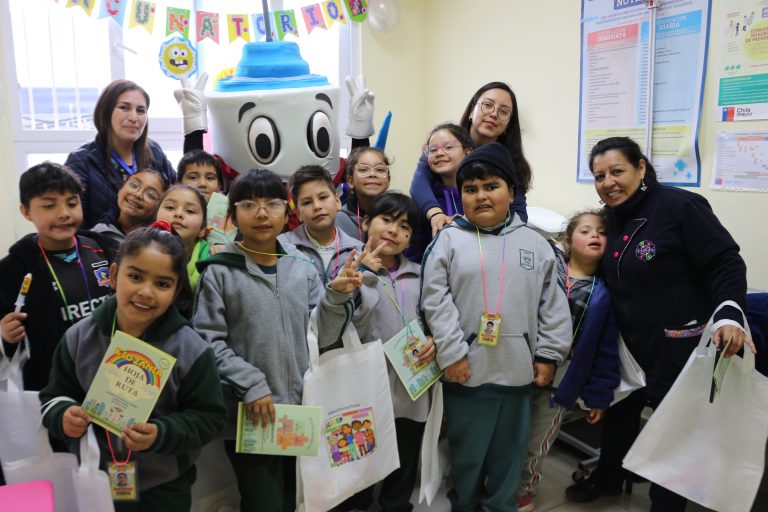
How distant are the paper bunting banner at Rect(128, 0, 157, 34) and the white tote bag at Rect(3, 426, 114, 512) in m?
2.15

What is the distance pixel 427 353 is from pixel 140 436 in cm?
80

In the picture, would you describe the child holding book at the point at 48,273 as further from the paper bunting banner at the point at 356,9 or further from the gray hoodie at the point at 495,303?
the paper bunting banner at the point at 356,9

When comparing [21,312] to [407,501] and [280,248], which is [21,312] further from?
[407,501]

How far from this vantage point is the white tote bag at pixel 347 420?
154 centimetres

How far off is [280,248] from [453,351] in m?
0.57

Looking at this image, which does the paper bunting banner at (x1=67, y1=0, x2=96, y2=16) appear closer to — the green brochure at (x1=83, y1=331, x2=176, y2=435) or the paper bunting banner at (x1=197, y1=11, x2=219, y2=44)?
the paper bunting banner at (x1=197, y1=11, x2=219, y2=44)

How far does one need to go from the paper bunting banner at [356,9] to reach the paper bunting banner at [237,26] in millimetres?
639

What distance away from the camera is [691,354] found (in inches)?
65.7

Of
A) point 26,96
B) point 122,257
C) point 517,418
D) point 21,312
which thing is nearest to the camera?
point 122,257

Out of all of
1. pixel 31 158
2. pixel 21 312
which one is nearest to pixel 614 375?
pixel 21 312

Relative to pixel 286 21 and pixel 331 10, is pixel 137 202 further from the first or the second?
pixel 331 10

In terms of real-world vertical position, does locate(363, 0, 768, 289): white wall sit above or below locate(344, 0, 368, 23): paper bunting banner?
below

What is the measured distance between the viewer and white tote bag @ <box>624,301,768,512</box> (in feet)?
5.21

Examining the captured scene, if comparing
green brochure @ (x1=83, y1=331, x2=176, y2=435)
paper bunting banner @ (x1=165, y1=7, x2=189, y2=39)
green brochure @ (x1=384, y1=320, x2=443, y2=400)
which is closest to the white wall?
paper bunting banner @ (x1=165, y1=7, x2=189, y2=39)
